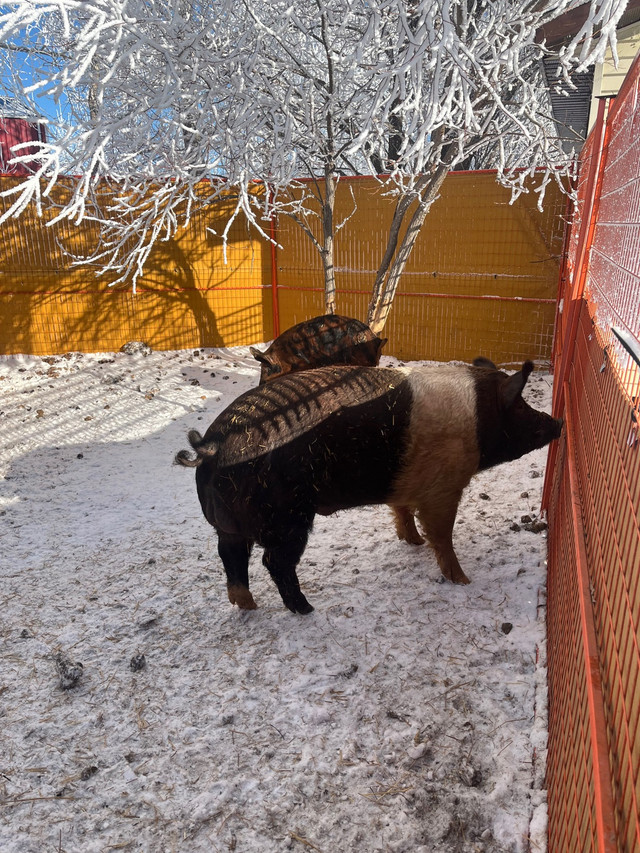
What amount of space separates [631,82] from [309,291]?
8.20 meters

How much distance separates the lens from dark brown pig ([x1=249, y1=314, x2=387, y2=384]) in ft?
19.1

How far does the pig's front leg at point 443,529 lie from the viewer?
3.54 m

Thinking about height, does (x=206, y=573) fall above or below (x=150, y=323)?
below

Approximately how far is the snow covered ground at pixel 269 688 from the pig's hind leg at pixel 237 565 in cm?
10

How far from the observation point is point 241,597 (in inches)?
137

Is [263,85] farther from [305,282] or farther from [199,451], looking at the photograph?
[305,282]

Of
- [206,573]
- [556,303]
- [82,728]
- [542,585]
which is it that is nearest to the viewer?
[82,728]

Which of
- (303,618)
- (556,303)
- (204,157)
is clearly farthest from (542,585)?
(556,303)

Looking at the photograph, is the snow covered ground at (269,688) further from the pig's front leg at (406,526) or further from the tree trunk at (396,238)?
the tree trunk at (396,238)

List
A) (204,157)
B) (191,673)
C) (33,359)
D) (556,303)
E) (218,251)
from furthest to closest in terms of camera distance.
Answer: (218,251) < (33,359) < (556,303) < (204,157) < (191,673)

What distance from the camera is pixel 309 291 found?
10.1 m

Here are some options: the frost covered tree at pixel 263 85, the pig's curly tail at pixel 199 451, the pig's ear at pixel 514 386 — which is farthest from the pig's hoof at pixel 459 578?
the frost covered tree at pixel 263 85

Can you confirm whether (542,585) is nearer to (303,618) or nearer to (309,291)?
(303,618)

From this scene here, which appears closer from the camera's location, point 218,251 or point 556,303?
point 556,303
